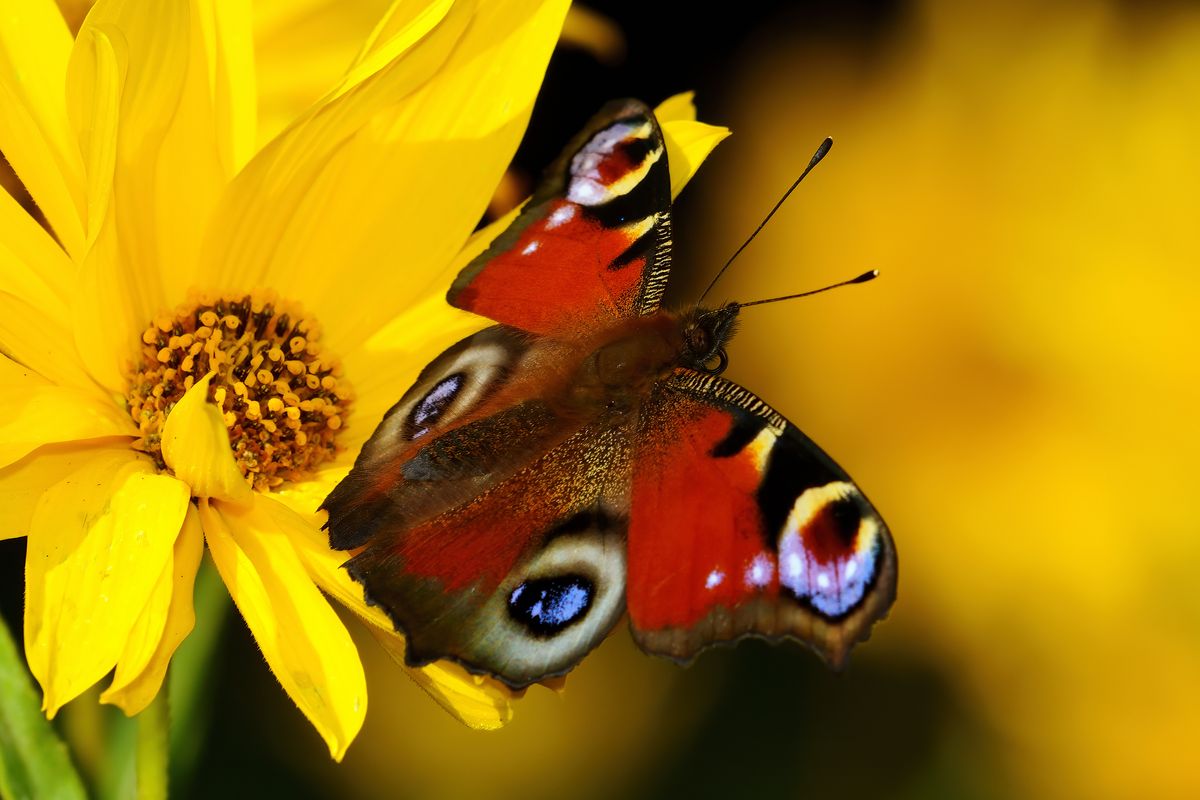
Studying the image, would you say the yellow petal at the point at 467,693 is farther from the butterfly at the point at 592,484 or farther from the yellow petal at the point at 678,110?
the yellow petal at the point at 678,110

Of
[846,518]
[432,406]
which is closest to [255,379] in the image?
[432,406]

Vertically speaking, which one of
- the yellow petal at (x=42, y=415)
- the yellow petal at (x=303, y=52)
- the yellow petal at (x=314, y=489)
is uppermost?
the yellow petal at (x=303, y=52)

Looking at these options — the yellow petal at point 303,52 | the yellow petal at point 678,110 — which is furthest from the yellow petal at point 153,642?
the yellow petal at point 678,110

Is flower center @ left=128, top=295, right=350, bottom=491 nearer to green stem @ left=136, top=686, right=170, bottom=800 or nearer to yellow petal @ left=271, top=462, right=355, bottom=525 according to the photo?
yellow petal @ left=271, top=462, right=355, bottom=525

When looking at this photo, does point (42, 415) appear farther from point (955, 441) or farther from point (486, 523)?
point (955, 441)

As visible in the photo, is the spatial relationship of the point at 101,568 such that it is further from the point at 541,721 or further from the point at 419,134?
the point at 541,721

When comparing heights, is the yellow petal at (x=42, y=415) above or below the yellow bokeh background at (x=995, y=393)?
above

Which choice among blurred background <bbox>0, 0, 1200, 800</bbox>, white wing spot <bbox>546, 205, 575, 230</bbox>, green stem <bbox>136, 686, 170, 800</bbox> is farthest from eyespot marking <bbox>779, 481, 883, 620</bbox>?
blurred background <bbox>0, 0, 1200, 800</bbox>
